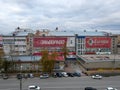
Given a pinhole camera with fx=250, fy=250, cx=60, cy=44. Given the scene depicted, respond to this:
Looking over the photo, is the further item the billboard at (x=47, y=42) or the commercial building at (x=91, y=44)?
the commercial building at (x=91, y=44)

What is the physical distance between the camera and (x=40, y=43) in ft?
89.3

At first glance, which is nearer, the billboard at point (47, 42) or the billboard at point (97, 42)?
the billboard at point (47, 42)

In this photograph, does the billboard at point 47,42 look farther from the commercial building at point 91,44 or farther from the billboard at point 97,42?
the billboard at point 97,42

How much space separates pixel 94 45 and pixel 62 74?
11.2 metres

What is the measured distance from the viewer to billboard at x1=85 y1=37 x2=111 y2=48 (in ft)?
91.1

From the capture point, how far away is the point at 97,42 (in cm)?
2783

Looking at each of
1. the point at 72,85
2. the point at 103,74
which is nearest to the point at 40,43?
the point at 103,74

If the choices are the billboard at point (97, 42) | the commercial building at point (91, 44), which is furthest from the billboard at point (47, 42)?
the billboard at point (97, 42)

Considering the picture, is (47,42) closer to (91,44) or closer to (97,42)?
(91,44)

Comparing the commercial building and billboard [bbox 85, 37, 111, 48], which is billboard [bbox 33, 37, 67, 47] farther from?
billboard [bbox 85, 37, 111, 48]

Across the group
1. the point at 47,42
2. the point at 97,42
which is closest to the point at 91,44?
the point at 97,42

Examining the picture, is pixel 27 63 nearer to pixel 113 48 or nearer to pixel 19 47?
pixel 19 47

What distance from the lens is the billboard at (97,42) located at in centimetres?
2777

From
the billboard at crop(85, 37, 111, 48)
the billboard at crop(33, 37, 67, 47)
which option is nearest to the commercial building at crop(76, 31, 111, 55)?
the billboard at crop(85, 37, 111, 48)
